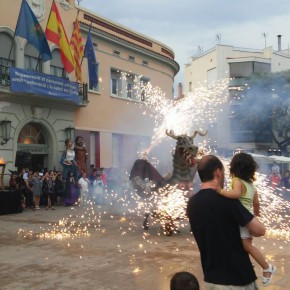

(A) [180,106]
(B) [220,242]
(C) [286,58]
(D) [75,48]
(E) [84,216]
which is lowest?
(E) [84,216]

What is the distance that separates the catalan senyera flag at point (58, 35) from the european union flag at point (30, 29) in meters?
0.56

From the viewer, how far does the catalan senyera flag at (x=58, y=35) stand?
17.2 m

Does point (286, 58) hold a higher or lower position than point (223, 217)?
higher

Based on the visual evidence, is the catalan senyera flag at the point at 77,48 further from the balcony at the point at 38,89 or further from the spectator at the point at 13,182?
the spectator at the point at 13,182

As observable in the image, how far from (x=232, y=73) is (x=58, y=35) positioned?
24987mm

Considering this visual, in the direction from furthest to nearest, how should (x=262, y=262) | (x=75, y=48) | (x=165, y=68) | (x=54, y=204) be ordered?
(x=165, y=68) < (x=75, y=48) < (x=54, y=204) < (x=262, y=262)

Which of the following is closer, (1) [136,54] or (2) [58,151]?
(2) [58,151]

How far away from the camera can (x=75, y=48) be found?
18.7 meters

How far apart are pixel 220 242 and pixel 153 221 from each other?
9063mm

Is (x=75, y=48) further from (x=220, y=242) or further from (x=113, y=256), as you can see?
(x=220, y=242)

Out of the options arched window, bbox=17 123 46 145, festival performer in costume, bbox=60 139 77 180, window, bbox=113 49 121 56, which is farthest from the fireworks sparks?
→ window, bbox=113 49 121 56

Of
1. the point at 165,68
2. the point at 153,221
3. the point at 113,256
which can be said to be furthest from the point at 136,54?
the point at 113,256

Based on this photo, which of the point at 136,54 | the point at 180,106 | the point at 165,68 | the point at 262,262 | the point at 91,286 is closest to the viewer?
the point at 262,262

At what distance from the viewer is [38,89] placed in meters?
17.3
